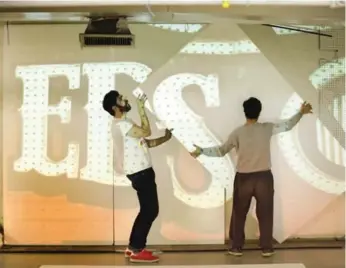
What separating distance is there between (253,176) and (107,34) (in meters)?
1.72

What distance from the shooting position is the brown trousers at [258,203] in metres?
4.46

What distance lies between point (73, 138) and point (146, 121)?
0.80m

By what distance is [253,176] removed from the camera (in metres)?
4.47

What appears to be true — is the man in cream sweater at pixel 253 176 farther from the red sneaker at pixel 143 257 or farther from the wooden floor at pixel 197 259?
the red sneaker at pixel 143 257

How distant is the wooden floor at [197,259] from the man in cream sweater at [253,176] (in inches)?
4.7

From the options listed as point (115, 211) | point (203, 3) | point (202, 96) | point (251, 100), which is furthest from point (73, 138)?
point (203, 3)

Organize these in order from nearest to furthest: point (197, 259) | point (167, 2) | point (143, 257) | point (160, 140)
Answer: point (167, 2) < point (143, 257) < point (197, 259) < point (160, 140)

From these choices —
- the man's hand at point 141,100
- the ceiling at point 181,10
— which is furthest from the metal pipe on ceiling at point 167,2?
the man's hand at point 141,100

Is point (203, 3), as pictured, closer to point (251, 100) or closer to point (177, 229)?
point (251, 100)

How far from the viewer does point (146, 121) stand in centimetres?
445

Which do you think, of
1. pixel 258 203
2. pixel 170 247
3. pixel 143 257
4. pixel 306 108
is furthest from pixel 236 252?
pixel 306 108

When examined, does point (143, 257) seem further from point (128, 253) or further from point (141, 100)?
point (141, 100)

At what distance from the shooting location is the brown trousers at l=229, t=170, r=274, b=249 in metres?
4.46

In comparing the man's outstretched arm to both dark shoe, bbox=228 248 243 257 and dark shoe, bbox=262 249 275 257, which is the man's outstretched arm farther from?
dark shoe, bbox=262 249 275 257
